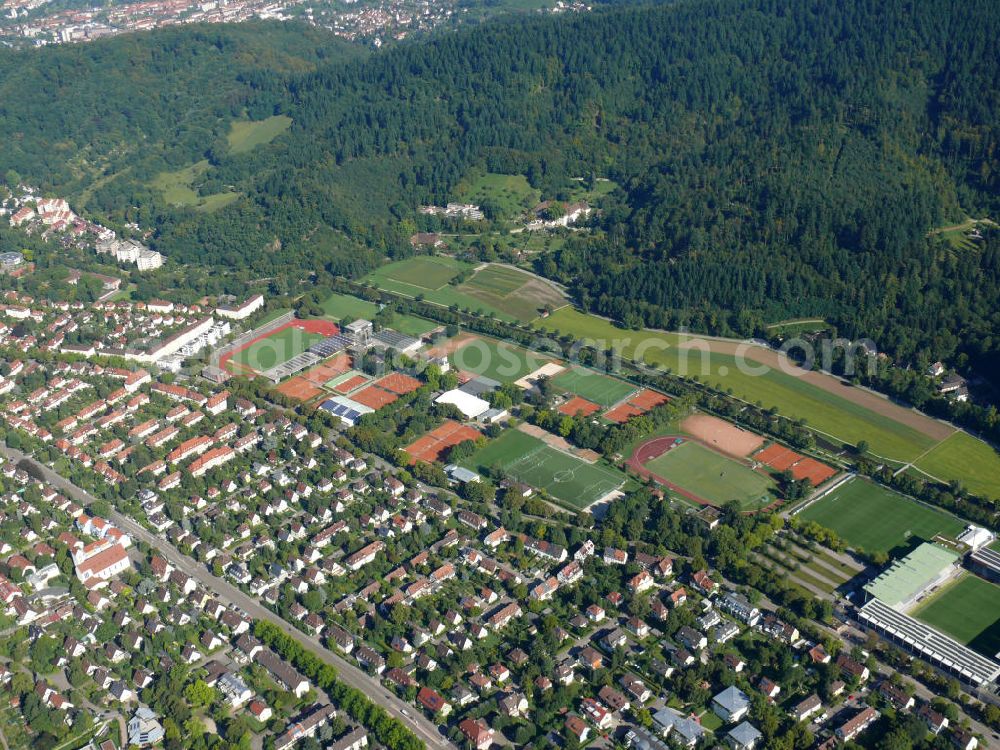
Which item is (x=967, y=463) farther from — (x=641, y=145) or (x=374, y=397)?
(x=641, y=145)

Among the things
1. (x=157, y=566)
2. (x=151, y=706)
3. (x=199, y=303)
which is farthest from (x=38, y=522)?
(x=199, y=303)

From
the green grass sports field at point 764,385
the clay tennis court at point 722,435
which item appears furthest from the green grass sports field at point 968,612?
the clay tennis court at point 722,435

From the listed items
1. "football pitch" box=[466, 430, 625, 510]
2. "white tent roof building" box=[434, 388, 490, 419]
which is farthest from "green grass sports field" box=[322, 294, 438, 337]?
"football pitch" box=[466, 430, 625, 510]

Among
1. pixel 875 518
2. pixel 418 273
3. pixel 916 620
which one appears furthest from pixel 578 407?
pixel 418 273

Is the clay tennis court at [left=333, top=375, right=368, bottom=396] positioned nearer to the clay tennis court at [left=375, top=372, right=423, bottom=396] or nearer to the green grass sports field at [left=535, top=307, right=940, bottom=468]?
the clay tennis court at [left=375, top=372, right=423, bottom=396]

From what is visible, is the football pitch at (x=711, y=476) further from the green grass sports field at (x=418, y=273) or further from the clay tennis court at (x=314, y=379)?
the green grass sports field at (x=418, y=273)

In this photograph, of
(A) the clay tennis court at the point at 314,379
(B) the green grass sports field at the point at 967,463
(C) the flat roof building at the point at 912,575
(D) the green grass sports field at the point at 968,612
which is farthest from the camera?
(A) the clay tennis court at the point at 314,379

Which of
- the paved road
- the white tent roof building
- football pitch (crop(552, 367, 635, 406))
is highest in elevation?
the paved road
